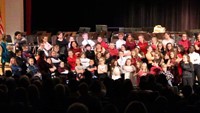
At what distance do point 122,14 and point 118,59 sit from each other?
1078 centimetres

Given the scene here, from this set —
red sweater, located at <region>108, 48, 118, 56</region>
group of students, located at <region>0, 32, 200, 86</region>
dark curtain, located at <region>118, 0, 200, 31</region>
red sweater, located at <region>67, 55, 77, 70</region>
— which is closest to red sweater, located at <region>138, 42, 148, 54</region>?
group of students, located at <region>0, 32, 200, 86</region>

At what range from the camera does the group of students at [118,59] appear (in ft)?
40.1

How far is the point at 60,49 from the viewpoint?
47.5ft

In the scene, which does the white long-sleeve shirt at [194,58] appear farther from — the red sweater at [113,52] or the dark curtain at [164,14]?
the dark curtain at [164,14]

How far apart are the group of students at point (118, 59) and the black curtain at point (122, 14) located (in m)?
7.95

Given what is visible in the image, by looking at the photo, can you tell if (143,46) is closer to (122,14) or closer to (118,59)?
(118,59)

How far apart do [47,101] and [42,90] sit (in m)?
0.72

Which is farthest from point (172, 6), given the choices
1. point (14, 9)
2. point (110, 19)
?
point (14, 9)

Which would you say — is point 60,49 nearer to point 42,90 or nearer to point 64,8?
point 42,90

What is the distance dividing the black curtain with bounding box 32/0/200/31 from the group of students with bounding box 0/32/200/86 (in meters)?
7.95

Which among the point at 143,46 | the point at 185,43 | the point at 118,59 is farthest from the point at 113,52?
the point at 185,43

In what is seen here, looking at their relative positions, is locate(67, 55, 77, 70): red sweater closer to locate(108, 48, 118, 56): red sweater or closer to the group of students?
the group of students

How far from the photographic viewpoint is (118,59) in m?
13.2

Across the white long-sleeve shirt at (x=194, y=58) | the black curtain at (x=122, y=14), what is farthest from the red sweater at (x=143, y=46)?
the black curtain at (x=122, y=14)
